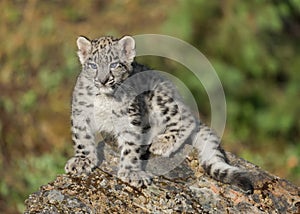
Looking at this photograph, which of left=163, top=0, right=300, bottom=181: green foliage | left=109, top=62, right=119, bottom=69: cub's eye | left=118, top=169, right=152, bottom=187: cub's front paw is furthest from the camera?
left=163, top=0, right=300, bottom=181: green foliage

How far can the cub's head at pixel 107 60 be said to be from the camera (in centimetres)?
688

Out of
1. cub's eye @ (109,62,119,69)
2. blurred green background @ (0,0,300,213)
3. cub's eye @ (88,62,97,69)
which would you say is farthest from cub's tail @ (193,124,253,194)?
blurred green background @ (0,0,300,213)

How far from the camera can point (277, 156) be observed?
1416 centimetres

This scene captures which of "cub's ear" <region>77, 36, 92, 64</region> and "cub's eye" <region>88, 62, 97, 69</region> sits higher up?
"cub's ear" <region>77, 36, 92, 64</region>

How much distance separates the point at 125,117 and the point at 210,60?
8.81 metres

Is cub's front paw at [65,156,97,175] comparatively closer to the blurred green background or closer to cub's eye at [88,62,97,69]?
cub's eye at [88,62,97,69]

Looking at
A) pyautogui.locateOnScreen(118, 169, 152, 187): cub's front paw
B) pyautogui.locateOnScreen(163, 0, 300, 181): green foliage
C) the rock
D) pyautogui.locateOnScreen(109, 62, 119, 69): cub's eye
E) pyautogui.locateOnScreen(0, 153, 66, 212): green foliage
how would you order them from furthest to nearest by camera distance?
pyautogui.locateOnScreen(163, 0, 300, 181): green foliage → pyautogui.locateOnScreen(0, 153, 66, 212): green foliage → pyautogui.locateOnScreen(109, 62, 119, 69): cub's eye → pyautogui.locateOnScreen(118, 169, 152, 187): cub's front paw → the rock

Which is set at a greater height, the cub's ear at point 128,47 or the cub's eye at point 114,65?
the cub's ear at point 128,47

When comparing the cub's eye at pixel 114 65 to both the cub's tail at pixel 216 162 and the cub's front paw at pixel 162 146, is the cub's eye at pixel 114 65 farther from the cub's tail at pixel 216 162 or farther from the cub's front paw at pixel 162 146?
the cub's tail at pixel 216 162

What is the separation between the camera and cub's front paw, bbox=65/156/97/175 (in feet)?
22.5

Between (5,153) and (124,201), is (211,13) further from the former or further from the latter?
(124,201)

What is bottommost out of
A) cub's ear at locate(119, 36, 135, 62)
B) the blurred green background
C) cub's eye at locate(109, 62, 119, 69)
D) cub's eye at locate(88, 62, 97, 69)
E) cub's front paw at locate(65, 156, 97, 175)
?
cub's front paw at locate(65, 156, 97, 175)

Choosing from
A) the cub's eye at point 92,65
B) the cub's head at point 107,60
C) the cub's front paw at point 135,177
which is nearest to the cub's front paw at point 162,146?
the cub's front paw at point 135,177

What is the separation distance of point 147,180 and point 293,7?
10.4m
